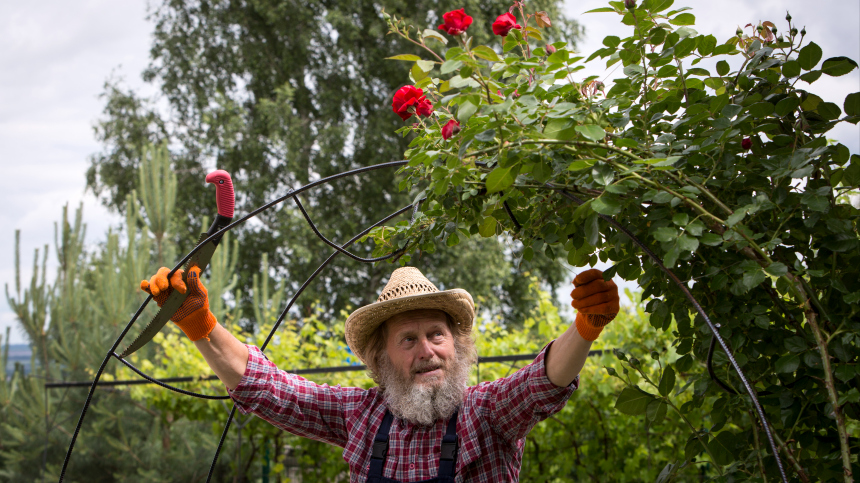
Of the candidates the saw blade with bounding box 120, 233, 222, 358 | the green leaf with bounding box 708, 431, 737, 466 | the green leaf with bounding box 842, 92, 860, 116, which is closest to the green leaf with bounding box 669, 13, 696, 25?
the green leaf with bounding box 842, 92, 860, 116

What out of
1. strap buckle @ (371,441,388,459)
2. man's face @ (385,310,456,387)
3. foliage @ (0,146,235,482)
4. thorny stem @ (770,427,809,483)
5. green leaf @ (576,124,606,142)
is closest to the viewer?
green leaf @ (576,124,606,142)

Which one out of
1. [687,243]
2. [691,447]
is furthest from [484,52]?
[691,447]

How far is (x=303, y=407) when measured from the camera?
188 centimetres

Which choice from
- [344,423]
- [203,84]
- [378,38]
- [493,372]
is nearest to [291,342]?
[493,372]

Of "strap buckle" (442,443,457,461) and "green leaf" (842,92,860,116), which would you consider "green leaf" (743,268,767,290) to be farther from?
"strap buckle" (442,443,457,461)

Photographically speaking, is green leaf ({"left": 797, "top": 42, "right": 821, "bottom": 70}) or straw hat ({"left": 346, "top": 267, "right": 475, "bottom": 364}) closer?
green leaf ({"left": 797, "top": 42, "right": 821, "bottom": 70})

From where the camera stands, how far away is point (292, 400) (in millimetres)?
1858

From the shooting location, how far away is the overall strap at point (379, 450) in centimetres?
172

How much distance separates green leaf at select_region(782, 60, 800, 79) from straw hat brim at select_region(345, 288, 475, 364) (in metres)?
1.02

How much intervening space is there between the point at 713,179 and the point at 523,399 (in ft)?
2.52

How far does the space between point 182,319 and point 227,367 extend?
0.20 m

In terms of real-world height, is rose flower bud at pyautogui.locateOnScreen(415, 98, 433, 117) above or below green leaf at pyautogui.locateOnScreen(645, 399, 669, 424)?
above

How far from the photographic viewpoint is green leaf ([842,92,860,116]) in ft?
3.37

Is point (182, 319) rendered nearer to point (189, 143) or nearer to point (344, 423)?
point (344, 423)
